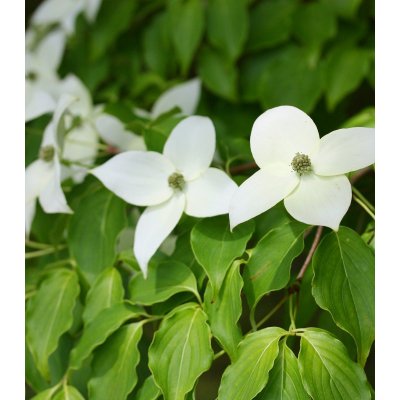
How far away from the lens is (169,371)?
551 millimetres

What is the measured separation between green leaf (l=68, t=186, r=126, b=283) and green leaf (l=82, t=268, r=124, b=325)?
0.03 metres

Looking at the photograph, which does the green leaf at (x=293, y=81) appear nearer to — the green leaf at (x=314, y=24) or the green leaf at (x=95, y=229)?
the green leaf at (x=314, y=24)

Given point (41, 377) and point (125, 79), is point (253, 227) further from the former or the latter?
point (125, 79)

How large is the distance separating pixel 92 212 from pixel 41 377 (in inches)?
8.0

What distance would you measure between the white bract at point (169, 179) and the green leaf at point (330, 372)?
176mm

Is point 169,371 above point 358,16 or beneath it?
beneath

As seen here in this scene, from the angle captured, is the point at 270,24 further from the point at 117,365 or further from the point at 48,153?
the point at 117,365

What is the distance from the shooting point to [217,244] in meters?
0.58

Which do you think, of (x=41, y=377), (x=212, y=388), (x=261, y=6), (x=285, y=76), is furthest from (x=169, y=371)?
(x=261, y=6)

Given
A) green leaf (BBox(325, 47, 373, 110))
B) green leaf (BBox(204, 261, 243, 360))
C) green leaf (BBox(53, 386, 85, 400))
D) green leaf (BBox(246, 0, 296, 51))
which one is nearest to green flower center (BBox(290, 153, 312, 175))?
green leaf (BBox(204, 261, 243, 360))

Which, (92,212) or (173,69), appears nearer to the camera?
(92,212)

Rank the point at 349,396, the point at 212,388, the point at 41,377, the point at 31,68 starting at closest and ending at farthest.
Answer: the point at 349,396, the point at 41,377, the point at 212,388, the point at 31,68

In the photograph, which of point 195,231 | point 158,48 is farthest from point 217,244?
point 158,48

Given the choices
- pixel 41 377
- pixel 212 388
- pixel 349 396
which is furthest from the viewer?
pixel 212 388
